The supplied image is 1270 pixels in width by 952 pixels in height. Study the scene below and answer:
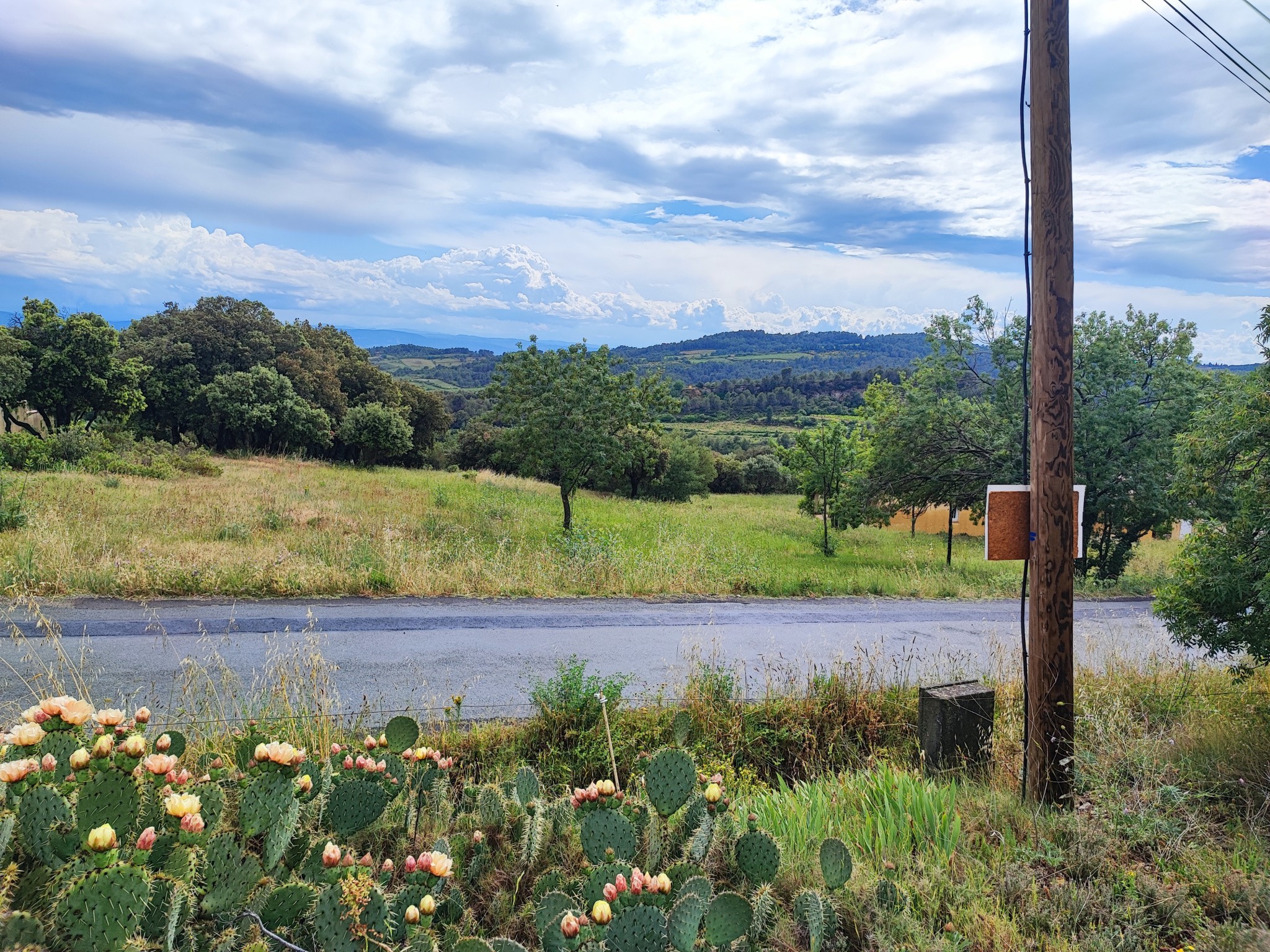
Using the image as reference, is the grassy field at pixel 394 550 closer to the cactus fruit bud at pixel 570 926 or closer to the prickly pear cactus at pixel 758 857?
the prickly pear cactus at pixel 758 857

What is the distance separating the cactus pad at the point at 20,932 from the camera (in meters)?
1.74

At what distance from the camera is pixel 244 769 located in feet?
10.3

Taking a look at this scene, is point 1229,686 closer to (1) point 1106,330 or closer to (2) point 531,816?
(2) point 531,816

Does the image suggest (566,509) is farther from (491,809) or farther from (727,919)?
(727,919)

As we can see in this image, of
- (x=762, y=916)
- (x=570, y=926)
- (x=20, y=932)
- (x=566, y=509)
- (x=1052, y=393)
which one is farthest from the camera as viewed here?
(x=566, y=509)

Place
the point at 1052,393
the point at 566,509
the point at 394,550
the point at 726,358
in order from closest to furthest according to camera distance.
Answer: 1. the point at 1052,393
2. the point at 394,550
3. the point at 566,509
4. the point at 726,358

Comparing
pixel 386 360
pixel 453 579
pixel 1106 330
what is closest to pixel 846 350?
pixel 386 360

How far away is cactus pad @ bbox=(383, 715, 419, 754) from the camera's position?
356 cm

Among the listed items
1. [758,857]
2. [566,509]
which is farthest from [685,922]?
[566,509]

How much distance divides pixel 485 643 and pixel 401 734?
4963 millimetres

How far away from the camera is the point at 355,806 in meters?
2.94

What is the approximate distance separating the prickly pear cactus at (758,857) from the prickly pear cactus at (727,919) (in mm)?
551

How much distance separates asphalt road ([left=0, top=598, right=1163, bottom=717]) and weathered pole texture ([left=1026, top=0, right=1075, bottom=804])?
2.35m

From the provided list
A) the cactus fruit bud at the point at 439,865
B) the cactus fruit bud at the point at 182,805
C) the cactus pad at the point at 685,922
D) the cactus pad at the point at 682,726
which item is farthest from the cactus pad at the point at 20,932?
the cactus pad at the point at 682,726
